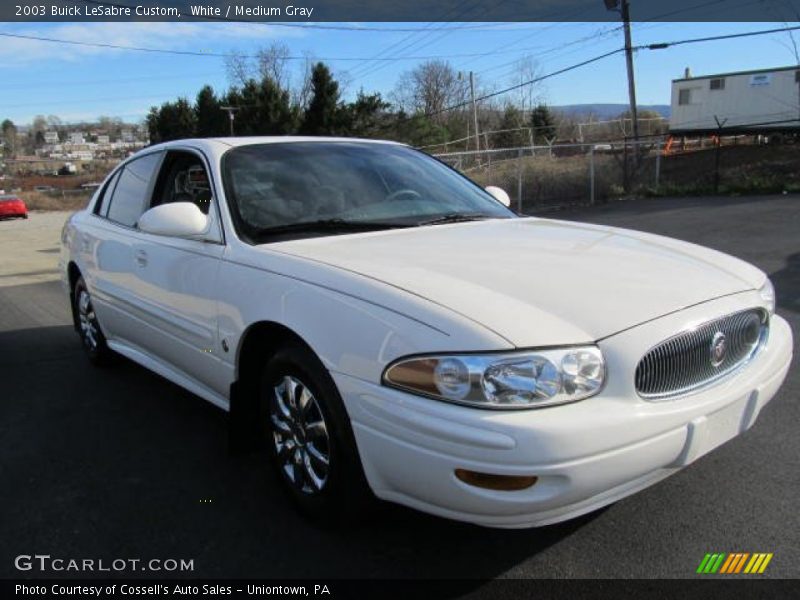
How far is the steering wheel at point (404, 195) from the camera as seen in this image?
3.74 metres

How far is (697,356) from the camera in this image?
8.14ft

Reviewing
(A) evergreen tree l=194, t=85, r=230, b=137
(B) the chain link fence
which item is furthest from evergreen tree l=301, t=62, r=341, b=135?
(B) the chain link fence

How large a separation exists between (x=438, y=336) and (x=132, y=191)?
3.21 m

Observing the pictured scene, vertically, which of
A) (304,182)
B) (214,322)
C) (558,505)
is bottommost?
(558,505)

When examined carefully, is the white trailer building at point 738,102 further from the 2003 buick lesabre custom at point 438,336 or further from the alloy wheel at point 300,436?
the alloy wheel at point 300,436

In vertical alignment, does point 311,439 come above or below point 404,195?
below

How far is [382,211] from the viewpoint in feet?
11.8

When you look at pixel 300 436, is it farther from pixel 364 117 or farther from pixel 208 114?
pixel 208 114

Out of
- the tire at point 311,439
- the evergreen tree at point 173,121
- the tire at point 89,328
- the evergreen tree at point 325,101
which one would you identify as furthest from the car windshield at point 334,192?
the evergreen tree at point 173,121

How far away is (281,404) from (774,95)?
107 ft

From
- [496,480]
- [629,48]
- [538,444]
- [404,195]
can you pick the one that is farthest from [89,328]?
[629,48]

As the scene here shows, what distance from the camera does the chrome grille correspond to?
2330mm

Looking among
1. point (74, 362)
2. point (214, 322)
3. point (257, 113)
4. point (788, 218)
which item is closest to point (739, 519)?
point (214, 322)

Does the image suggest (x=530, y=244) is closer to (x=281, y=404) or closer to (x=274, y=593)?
(x=281, y=404)
